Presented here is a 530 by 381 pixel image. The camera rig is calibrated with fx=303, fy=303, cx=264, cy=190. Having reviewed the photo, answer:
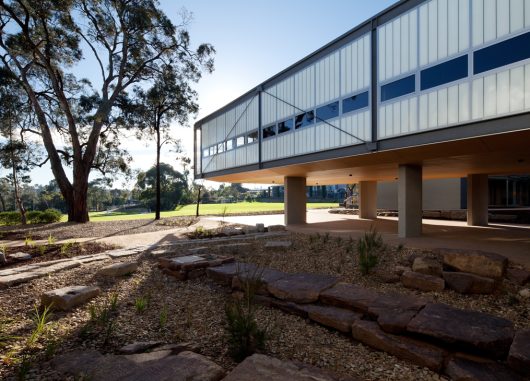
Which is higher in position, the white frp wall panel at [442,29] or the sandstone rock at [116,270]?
the white frp wall panel at [442,29]

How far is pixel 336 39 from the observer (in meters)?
10.2

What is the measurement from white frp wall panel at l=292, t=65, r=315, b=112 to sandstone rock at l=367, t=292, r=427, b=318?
873 cm

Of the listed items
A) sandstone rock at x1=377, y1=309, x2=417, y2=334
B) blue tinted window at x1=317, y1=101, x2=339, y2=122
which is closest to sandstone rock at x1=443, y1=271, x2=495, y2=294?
sandstone rock at x1=377, y1=309, x2=417, y2=334

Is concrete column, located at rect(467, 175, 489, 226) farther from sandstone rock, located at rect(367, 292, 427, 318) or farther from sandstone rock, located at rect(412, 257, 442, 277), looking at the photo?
sandstone rock, located at rect(367, 292, 427, 318)

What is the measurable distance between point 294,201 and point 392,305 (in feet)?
39.9

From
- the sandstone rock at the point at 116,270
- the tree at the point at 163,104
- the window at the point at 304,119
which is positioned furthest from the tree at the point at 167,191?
the sandstone rock at the point at 116,270

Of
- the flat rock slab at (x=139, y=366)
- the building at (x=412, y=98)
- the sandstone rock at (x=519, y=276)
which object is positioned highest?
the building at (x=412, y=98)

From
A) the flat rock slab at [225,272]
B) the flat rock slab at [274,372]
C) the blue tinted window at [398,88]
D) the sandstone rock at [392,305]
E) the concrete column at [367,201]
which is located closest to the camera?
the flat rock slab at [274,372]

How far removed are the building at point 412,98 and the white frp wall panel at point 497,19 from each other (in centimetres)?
2

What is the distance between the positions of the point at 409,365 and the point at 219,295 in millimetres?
2993

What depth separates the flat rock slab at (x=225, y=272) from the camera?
212 inches

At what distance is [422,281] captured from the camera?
481 cm

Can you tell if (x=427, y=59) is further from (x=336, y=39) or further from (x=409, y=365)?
(x=409, y=365)

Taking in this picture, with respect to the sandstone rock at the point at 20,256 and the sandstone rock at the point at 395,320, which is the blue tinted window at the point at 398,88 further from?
the sandstone rock at the point at 20,256
